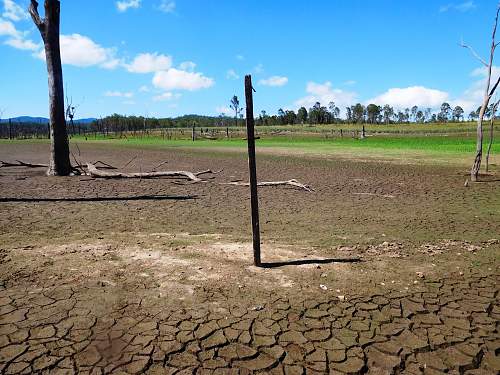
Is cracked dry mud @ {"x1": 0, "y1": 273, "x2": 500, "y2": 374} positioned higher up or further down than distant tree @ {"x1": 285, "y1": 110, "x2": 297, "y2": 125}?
further down

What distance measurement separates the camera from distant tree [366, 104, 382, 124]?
392 feet

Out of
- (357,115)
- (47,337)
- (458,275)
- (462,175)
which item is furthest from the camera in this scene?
(357,115)

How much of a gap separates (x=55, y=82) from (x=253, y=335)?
1342cm

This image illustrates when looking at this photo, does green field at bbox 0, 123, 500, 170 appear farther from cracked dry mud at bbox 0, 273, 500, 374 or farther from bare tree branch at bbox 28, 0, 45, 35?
bare tree branch at bbox 28, 0, 45, 35

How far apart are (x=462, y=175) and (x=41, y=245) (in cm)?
Answer: 1406

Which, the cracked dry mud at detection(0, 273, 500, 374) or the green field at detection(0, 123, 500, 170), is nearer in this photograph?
the cracked dry mud at detection(0, 273, 500, 374)

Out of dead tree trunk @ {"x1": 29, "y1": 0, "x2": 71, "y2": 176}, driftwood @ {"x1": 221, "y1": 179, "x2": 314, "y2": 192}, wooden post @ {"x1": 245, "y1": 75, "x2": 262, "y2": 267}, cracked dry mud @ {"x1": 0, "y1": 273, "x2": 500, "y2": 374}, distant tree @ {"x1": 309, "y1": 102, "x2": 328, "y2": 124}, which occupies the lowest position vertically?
cracked dry mud @ {"x1": 0, "y1": 273, "x2": 500, "y2": 374}

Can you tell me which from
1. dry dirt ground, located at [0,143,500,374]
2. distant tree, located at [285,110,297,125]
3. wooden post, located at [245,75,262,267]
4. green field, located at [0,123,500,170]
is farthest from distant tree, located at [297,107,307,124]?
wooden post, located at [245,75,262,267]

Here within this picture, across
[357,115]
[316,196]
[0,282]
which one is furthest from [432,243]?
[357,115]

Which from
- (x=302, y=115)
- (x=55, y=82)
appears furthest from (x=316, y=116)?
(x=55, y=82)

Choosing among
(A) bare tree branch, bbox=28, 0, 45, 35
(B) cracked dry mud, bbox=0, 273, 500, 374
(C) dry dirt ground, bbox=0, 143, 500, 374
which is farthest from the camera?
(A) bare tree branch, bbox=28, 0, 45, 35

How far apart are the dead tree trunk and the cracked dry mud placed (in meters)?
11.3

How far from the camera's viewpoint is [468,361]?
3037 millimetres

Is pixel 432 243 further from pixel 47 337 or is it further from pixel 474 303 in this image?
pixel 47 337
